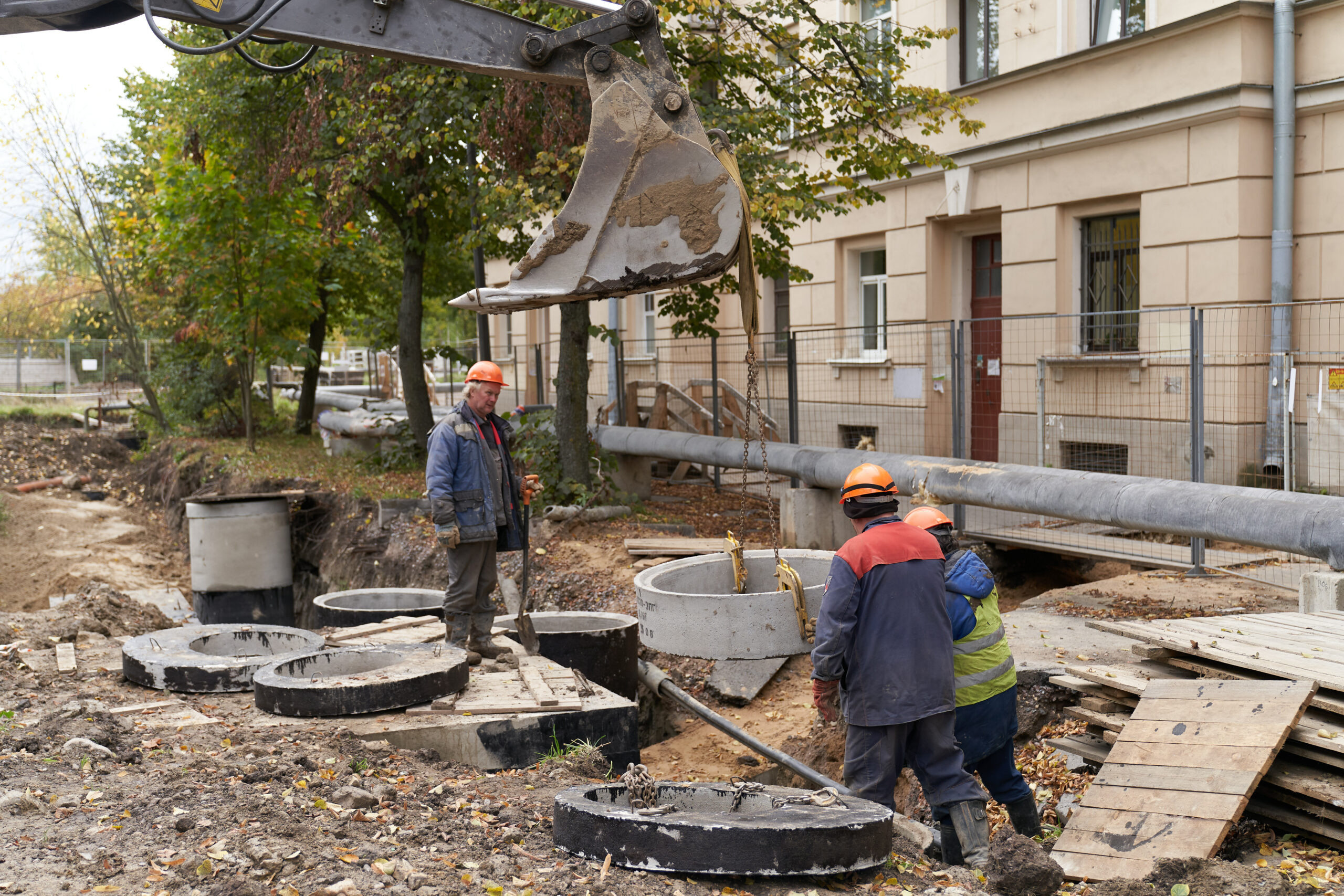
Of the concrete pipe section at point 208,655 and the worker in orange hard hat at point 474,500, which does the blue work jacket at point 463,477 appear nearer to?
the worker in orange hard hat at point 474,500

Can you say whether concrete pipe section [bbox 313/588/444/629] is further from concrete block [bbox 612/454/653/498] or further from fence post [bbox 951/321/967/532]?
fence post [bbox 951/321/967/532]

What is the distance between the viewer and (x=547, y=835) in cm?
450

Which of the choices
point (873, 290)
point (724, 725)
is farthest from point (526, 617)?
point (873, 290)

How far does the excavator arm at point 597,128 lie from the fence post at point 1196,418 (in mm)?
5955

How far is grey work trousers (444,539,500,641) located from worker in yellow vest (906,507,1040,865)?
3085 millimetres

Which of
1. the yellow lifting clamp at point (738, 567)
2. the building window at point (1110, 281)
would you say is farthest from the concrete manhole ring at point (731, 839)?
the building window at point (1110, 281)

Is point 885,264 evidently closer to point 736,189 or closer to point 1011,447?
point 1011,447

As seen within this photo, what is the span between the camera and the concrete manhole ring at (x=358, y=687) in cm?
616

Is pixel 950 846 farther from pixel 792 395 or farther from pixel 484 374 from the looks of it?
pixel 792 395

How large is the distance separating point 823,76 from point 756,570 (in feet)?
17.7

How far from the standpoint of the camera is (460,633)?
7.29 meters

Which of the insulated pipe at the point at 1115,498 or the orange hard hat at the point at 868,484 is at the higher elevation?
the orange hard hat at the point at 868,484

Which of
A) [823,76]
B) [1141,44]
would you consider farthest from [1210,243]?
[823,76]

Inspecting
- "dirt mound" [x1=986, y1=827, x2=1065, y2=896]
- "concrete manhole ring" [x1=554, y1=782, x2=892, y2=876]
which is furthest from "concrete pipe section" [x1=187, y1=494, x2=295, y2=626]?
"dirt mound" [x1=986, y1=827, x2=1065, y2=896]
